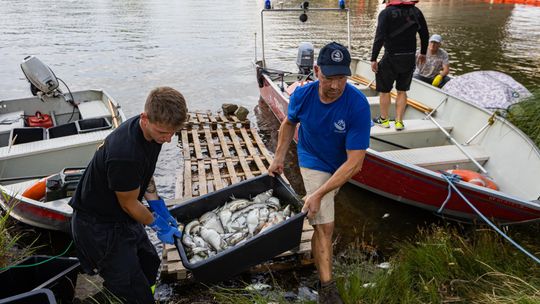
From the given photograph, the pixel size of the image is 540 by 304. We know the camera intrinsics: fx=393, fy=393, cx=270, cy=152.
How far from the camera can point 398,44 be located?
579cm

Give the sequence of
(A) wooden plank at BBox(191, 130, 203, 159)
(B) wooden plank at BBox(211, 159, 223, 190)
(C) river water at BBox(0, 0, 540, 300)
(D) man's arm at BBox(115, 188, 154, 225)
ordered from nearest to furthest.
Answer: (D) man's arm at BBox(115, 188, 154, 225)
(B) wooden plank at BBox(211, 159, 223, 190)
(C) river water at BBox(0, 0, 540, 300)
(A) wooden plank at BBox(191, 130, 203, 159)

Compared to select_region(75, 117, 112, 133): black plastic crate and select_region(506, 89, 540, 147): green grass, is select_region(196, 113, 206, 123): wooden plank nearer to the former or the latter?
select_region(75, 117, 112, 133): black plastic crate

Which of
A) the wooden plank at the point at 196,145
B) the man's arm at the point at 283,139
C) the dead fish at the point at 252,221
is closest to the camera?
the dead fish at the point at 252,221

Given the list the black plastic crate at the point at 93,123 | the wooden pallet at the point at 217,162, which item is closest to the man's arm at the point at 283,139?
the wooden pallet at the point at 217,162

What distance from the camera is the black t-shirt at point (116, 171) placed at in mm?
2406

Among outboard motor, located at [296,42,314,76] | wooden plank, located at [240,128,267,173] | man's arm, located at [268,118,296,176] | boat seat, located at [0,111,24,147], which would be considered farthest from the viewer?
outboard motor, located at [296,42,314,76]

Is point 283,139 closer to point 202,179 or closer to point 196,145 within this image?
point 202,179

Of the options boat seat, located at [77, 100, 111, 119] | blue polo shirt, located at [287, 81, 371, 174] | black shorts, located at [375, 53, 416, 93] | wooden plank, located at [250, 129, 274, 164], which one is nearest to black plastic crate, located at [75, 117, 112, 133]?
boat seat, located at [77, 100, 111, 119]

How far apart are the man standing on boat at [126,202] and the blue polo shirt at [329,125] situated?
1.32 m

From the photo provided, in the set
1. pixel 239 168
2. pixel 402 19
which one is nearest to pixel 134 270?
pixel 239 168

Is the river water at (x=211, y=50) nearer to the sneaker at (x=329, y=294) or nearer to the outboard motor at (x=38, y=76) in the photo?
the sneaker at (x=329, y=294)

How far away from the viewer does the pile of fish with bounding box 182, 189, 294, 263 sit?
3.44m

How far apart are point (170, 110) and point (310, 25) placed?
954 inches

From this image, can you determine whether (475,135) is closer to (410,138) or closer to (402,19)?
(410,138)
